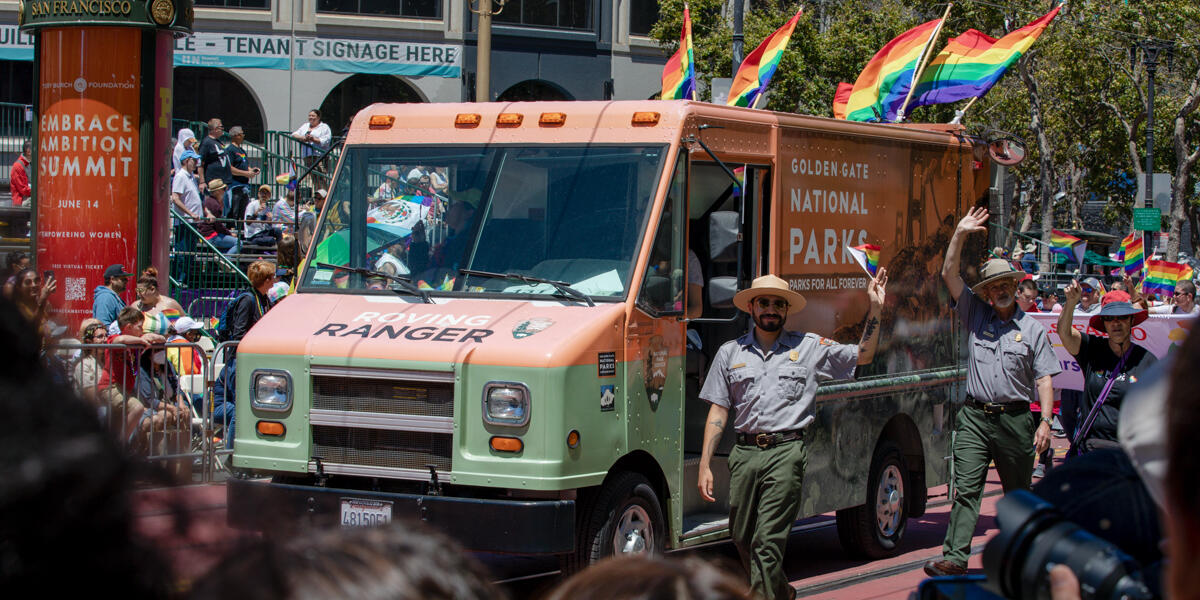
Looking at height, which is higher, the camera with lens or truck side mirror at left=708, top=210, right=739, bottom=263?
truck side mirror at left=708, top=210, right=739, bottom=263

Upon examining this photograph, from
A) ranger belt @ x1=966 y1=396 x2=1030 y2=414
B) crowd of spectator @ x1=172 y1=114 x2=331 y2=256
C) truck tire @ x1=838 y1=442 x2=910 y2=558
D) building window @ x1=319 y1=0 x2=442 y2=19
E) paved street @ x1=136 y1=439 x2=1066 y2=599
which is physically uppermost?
building window @ x1=319 y1=0 x2=442 y2=19

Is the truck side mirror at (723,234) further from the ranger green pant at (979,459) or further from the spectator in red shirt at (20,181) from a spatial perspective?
the spectator in red shirt at (20,181)

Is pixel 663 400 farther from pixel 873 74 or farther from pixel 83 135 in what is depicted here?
pixel 83 135

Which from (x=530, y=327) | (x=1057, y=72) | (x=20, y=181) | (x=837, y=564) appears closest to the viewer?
(x=530, y=327)

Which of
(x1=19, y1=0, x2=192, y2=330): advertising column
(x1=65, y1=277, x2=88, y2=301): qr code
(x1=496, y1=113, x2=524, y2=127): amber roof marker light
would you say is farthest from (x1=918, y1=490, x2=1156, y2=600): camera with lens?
(x1=65, y1=277, x2=88, y2=301): qr code

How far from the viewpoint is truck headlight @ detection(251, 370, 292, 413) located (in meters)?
7.46

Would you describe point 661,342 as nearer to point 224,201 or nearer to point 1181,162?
point 224,201

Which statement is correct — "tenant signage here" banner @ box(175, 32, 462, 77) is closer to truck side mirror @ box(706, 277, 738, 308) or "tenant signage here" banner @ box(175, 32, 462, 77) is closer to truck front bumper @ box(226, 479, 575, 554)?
truck side mirror @ box(706, 277, 738, 308)

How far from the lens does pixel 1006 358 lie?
809 cm

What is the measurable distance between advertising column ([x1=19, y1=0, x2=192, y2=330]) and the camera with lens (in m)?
11.7

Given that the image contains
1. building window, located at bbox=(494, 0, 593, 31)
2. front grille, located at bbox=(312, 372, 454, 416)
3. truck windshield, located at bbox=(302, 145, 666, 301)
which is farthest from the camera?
building window, located at bbox=(494, 0, 593, 31)

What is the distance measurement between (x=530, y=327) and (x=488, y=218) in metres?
1.10

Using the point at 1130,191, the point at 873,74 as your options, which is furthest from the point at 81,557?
the point at 1130,191

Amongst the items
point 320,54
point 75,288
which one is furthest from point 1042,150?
point 75,288
